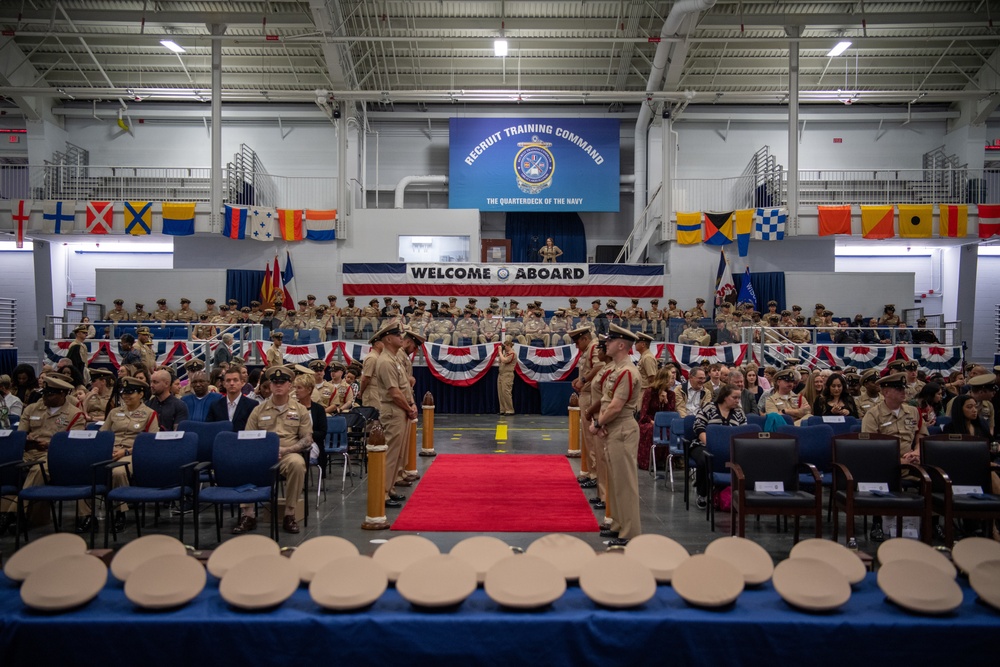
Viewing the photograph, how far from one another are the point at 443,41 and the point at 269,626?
68.0 ft

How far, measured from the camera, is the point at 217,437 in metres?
6.30

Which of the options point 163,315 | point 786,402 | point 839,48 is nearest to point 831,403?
point 786,402

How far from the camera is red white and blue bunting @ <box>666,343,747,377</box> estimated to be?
561 inches

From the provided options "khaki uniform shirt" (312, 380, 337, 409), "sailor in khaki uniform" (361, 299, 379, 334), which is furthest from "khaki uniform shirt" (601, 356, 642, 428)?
"sailor in khaki uniform" (361, 299, 379, 334)

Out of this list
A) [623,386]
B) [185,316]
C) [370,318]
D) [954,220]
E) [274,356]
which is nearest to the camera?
[623,386]

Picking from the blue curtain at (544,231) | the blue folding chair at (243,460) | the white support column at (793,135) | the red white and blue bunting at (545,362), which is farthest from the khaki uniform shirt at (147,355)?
the white support column at (793,135)

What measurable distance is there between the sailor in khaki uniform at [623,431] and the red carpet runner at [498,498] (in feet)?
2.72

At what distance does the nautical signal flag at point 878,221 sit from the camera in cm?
2105

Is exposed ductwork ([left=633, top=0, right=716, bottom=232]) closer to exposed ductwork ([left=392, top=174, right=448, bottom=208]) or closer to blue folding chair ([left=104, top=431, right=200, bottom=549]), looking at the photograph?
exposed ductwork ([left=392, top=174, right=448, bottom=208])

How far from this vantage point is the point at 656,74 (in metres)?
20.7

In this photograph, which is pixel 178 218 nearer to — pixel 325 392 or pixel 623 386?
pixel 325 392

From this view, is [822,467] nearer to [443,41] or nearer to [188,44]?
[443,41]

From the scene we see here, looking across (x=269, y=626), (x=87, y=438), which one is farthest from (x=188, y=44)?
(x=269, y=626)

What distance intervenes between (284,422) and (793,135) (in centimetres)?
1826
